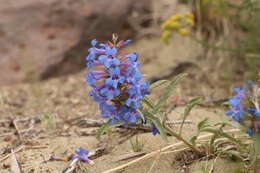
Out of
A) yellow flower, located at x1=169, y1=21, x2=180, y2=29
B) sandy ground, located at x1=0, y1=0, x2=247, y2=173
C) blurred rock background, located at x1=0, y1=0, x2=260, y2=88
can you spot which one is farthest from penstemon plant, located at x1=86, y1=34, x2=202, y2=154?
blurred rock background, located at x1=0, y1=0, x2=260, y2=88

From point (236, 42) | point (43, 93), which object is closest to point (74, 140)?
point (43, 93)

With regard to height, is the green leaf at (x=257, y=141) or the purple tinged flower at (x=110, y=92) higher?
the purple tinged flower at (x=110, y=92)

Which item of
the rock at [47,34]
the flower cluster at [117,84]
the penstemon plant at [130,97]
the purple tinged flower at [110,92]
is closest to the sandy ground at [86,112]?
the rock at [47,34]

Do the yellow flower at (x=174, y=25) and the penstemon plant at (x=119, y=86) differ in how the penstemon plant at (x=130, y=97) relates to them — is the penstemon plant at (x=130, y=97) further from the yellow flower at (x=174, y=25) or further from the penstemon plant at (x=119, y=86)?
the yellow flower at (x=174, y=25)

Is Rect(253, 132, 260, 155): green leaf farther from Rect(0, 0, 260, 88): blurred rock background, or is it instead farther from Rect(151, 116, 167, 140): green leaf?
Rect(0, 0, 260, 88): blurred rock background

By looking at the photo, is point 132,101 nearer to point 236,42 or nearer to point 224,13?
point 224,13

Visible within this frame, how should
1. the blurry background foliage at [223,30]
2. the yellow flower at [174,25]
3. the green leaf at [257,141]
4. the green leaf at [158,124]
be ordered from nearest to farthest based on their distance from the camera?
the green leaf at [257,141]
the green leaf at [158,124]
the yellow flower at [174,25]
the blurry background foliage at [223,30]
